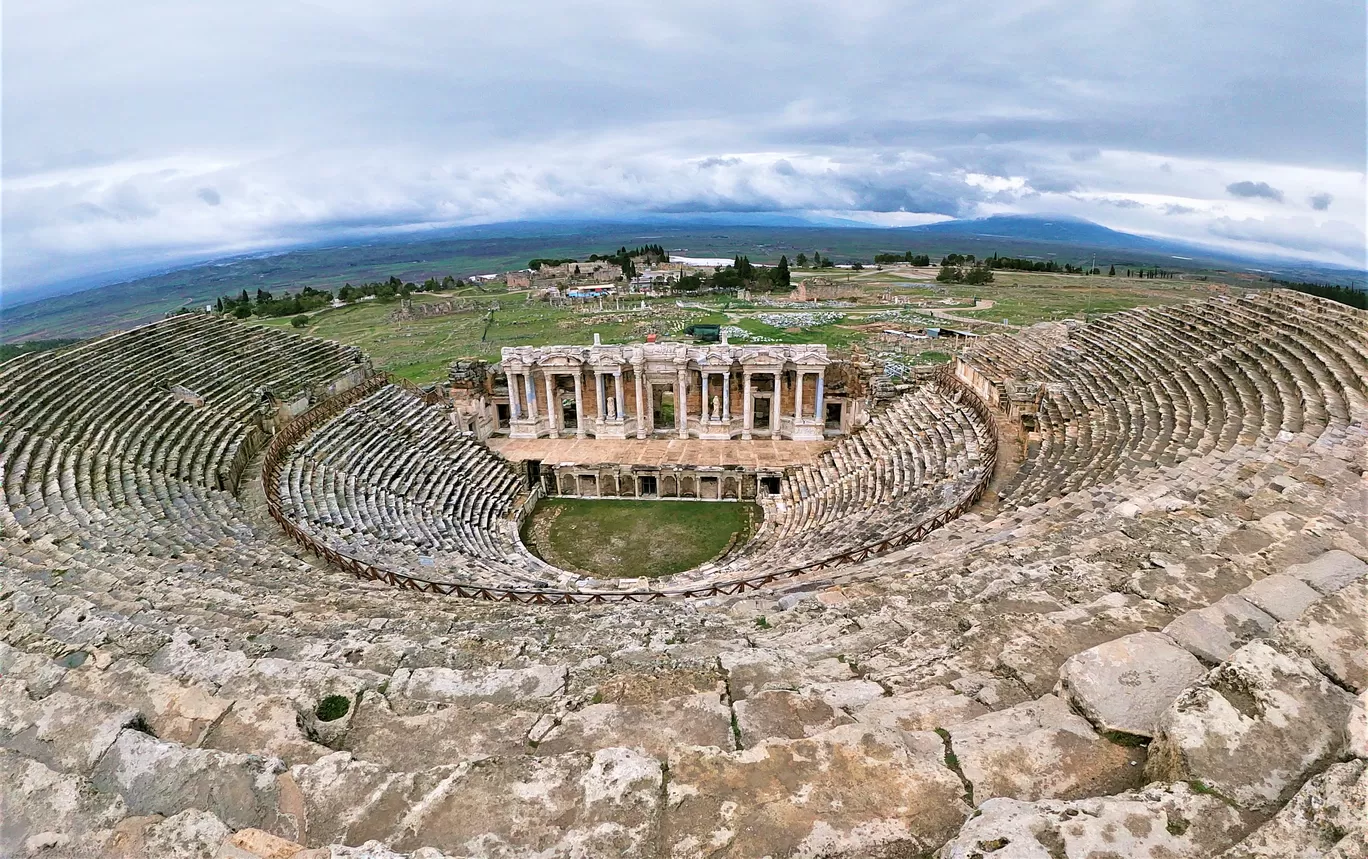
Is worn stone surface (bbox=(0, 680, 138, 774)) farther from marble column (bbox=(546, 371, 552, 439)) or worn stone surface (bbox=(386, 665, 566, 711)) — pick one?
marble column (bbox=(546, 371, 552, 439))

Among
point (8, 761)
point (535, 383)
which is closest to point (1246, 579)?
point (8, 761)

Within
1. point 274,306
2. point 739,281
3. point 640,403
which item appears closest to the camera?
point 640,403

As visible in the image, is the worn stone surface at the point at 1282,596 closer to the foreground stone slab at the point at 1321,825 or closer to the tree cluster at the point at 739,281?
the foreground stone slab at the point at 1321,825

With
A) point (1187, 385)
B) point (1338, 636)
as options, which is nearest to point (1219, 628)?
point (1338, 636)

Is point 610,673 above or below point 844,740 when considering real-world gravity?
below

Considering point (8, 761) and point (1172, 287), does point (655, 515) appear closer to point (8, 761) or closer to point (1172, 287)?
point (8, 761)

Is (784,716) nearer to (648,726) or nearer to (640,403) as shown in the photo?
(648,726)

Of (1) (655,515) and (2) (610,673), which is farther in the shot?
(1) (655,515)
